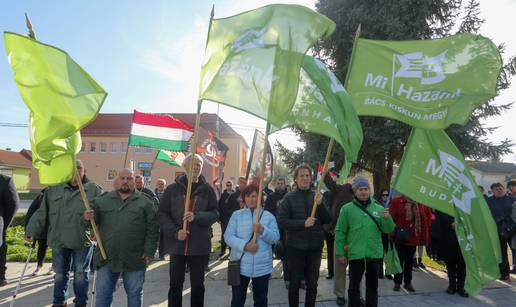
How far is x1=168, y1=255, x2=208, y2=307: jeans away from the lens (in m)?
4.10

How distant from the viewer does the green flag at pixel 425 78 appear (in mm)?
4066

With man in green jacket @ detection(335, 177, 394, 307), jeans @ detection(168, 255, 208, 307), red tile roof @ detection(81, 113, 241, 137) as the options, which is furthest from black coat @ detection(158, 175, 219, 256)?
red tile roof @ detection(81, 113, 241, 137)

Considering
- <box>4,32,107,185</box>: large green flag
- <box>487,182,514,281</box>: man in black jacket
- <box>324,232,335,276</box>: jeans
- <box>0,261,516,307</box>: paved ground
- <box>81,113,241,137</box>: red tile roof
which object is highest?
<box>81,113,241,137</box>: red tile roof

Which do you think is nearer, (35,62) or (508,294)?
(35,62)

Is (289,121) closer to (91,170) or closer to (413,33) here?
(413,33)

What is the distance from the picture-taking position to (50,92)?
3.53 m

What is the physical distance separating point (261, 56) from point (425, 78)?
6.48 ft

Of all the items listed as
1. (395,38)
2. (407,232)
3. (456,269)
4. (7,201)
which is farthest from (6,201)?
(395,38)

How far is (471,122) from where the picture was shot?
1302cm

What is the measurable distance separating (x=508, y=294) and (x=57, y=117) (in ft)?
23.2

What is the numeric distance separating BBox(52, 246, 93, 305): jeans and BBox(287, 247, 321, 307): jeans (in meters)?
2.60

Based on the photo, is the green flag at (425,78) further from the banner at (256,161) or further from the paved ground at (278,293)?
the banner at (256,161)

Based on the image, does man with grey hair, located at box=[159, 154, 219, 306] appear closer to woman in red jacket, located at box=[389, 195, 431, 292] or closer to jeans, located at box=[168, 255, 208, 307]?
jeans, located at box=[168, 255, 208, 307]

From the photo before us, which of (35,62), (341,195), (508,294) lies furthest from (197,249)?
(508,294)
